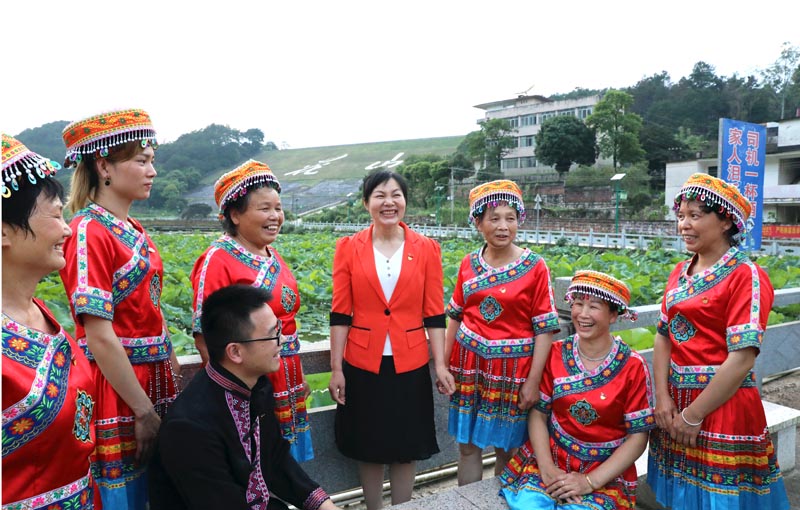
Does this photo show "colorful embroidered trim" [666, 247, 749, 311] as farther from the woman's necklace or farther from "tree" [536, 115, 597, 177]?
"tree" [536, 115, 597, 177]

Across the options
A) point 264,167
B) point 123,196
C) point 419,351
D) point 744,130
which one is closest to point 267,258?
point 264,167

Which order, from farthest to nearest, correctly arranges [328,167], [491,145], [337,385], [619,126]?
[328,167]
[491,145]
[619,126]
[337,385]

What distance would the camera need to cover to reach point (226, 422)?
1.55m

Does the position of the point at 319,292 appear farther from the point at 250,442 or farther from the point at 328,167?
the point at 328,167

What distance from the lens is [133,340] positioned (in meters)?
1.71

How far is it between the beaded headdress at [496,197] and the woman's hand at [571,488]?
102 centimetres

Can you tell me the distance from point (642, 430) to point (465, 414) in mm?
695

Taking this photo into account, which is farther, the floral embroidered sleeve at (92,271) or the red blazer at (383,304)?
the red blazer at (383,304)

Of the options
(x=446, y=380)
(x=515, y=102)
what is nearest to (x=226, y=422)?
(x=446, y=380)

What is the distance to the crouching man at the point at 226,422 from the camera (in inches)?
58.1

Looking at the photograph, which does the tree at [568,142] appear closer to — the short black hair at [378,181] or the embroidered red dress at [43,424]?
the short black hair at [378,181]

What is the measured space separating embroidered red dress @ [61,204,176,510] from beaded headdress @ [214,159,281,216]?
1.01 ft

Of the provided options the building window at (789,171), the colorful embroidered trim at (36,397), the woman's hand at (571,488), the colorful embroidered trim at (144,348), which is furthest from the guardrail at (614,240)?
the colorful embroidered trim at (36,397)

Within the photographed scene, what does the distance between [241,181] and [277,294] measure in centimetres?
42
